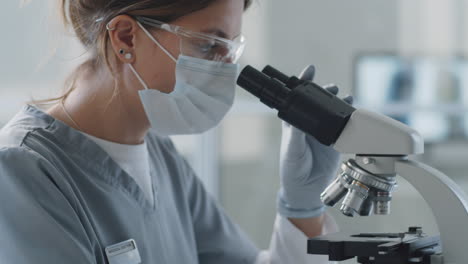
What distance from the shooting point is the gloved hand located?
127cm

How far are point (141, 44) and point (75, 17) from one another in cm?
15

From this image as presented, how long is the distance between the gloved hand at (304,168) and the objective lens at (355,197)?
0.31 m

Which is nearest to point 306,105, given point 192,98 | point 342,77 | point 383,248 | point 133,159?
point 383,248

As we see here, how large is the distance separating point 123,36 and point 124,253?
412mm

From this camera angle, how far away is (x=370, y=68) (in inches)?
133

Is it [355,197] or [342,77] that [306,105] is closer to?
[355,197]

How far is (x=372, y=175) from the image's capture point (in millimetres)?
938

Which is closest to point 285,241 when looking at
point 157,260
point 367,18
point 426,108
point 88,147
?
point 157,260

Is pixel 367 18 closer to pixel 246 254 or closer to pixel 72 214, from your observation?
pixel 246 254

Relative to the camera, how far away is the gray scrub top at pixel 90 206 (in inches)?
40.3

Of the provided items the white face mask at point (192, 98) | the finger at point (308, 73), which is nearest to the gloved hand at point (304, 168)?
the finger at point (308, 73)

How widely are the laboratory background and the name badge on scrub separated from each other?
1.97 metres

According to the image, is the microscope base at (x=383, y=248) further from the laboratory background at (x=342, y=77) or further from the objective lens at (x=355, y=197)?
the laboratory background at (x=342, y=77)

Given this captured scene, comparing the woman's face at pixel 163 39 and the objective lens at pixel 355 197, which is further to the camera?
the woman's face at pixel 163 39
